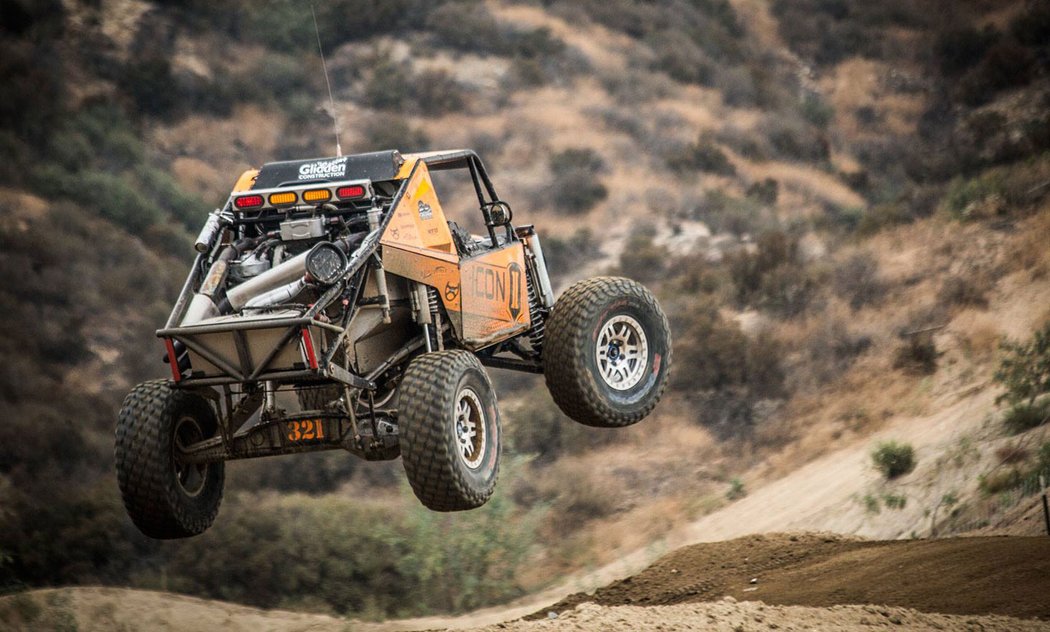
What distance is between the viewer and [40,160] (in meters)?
31.9

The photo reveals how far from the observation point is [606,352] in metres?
Result: 11.9

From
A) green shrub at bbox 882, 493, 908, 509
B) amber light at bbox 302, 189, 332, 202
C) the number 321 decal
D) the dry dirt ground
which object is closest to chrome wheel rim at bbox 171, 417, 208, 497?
the number 321 decal

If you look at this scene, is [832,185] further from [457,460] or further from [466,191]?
[457,460]

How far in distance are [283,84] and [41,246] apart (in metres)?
13.2

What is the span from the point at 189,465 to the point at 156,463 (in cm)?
67

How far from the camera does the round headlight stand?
953 centimetres

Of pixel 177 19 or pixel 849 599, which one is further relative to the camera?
pixel 177 19

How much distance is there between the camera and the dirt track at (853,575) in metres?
9.57

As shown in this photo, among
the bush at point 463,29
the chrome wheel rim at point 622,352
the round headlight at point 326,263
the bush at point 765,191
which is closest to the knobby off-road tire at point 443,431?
the round headlight at point 326,263

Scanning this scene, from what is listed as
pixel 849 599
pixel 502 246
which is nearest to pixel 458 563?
pixel 502 246

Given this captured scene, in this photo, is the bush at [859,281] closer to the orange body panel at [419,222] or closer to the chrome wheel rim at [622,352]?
the chrome wheel rim at [622,352]

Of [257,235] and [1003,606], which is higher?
[257,235]

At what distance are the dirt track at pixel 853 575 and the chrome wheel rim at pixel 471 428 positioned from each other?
2755 mm

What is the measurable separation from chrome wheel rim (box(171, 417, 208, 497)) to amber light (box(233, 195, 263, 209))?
72.7 inches
